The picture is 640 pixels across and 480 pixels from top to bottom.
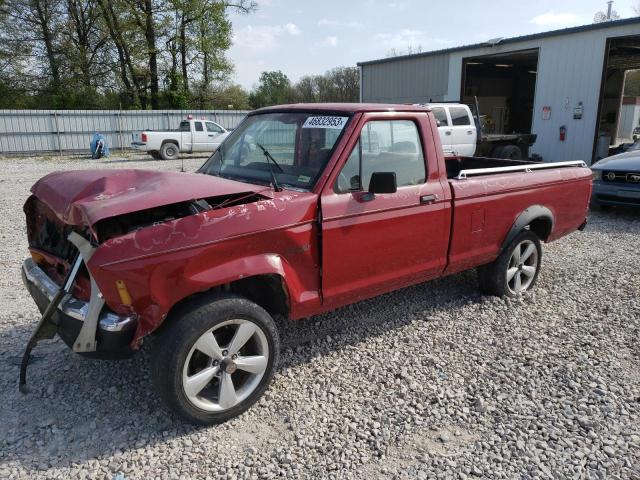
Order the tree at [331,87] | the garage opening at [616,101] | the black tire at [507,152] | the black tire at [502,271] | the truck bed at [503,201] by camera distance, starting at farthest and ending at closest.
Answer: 1. the tree at [331,87]
2. the garage opening at [616,101]
3. the black tire at [507,152]
4. the black tire at [502,271]
5. the truck bed at [503,201]

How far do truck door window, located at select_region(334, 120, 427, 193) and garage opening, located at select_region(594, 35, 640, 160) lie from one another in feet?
32.5

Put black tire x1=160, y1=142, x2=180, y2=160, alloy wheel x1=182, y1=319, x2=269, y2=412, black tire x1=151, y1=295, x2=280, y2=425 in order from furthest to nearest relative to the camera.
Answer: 1. black tire x1=160, y1=142, x2=180, y2=160
2. alloy wheel x1=182, y1=319, x2=269, y2=412
3. black tire x1=151, y1=295, x2=280, y2=425

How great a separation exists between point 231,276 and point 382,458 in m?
1.37

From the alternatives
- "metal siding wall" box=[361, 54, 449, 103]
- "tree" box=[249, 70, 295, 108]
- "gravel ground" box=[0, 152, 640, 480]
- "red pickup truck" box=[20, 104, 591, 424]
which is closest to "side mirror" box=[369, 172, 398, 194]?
"red pickup truck" box=[20, 104, 591, 424]

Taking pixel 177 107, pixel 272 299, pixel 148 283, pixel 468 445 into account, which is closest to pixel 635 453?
pixel 468 445

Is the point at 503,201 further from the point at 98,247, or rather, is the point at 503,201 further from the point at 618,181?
the point at 618,181

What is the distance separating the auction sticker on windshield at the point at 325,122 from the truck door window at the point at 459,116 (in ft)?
34.8

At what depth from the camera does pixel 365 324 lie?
179 inches

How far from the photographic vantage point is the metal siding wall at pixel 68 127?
2334 centimetres

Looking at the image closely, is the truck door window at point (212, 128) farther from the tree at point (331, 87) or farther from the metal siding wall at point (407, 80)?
the tree at point (331, 87)

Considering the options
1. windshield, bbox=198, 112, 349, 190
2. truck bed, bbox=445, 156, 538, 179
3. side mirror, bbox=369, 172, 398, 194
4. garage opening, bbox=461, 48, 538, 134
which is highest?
garage opening, bbox=461, 48, 538, 134

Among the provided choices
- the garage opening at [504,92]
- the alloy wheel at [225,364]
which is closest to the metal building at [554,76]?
the garage opening at [504,92]

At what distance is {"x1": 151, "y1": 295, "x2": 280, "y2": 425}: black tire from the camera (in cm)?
286

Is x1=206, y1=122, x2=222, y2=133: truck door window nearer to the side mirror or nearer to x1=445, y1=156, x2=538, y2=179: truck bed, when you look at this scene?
x1=445, y1=156, x2=538, y2=179: truck bed
